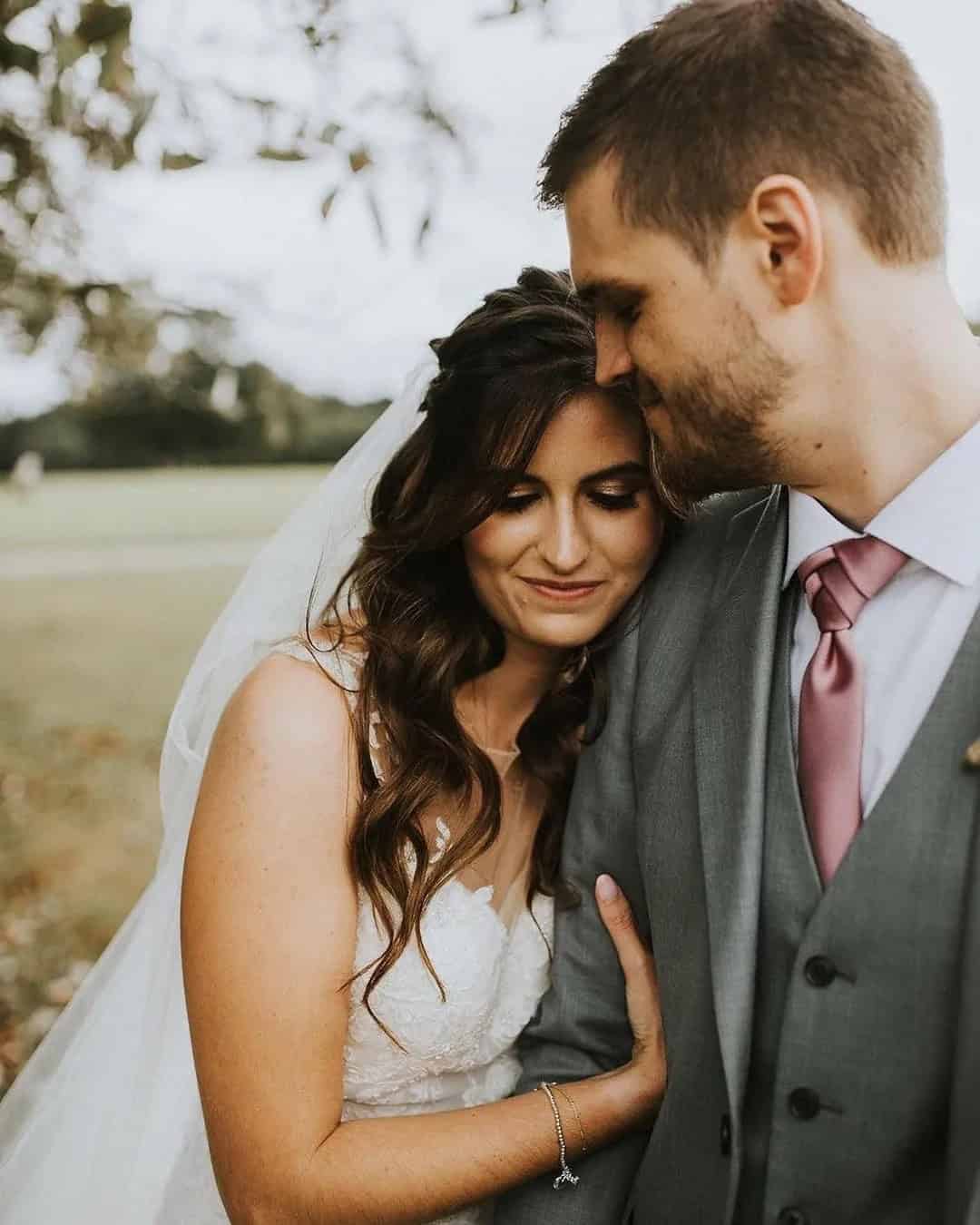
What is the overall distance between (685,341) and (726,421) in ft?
0.42

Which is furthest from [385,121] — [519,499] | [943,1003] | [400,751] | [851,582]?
[943,1003]

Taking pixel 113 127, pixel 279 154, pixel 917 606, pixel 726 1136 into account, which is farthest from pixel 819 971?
pixel 113 127

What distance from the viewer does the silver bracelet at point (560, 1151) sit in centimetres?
208

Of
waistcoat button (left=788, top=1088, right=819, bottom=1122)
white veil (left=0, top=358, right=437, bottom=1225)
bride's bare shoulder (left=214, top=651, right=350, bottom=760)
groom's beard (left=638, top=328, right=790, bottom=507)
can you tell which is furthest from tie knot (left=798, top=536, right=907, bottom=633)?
white veil (left=0, top=358, right=437, bottom=1225)

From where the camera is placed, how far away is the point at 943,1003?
5.16ft

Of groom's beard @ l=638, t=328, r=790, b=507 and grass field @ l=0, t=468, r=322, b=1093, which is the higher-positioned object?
groom's beard @ l=638, t=328, r=790, b=507

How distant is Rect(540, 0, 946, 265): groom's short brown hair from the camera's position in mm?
1731

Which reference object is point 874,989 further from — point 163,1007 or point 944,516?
point 163,1007

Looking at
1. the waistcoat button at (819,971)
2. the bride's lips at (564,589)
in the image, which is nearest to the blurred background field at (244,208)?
the bride's lips at (564,589)

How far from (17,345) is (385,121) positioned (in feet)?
4.52

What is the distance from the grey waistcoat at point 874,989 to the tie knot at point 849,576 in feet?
0.72

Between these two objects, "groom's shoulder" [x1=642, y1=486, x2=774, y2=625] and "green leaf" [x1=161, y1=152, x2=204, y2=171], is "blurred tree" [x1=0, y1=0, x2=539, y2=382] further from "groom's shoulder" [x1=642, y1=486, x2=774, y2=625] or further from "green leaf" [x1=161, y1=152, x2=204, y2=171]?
"groom's shoulder" [x1=642, y1=486, x2=774, y2=625]

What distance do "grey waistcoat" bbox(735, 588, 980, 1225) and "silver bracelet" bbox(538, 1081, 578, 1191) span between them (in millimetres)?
432

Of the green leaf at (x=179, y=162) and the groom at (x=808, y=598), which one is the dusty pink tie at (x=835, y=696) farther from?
the green leaf at (x=179, y=162)
